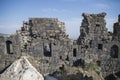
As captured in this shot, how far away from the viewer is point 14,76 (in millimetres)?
15047

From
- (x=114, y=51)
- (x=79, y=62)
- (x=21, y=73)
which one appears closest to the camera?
(x=21, y=73)

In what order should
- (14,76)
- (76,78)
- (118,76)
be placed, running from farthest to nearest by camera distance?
1. (118,76)
2. (76,78)
3. (14,76)

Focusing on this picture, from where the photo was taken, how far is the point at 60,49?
25453 millimetres

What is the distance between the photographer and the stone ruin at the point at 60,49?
2494cm

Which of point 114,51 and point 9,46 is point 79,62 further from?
point 9,46

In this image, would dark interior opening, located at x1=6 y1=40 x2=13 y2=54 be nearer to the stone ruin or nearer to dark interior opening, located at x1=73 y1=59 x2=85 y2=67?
the stone ruin

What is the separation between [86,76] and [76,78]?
37.4 inches

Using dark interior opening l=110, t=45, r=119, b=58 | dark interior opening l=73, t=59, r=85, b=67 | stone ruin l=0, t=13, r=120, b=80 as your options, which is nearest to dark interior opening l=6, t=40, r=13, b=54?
stone ruin l=0, t=13, r=120, b=80

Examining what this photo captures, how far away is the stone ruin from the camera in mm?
24942

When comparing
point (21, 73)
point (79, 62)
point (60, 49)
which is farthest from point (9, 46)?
point (21, 73)

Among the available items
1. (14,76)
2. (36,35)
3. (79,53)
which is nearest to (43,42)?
(36,35)

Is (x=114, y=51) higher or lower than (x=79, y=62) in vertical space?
higher

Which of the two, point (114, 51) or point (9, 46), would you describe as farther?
point (9, 46)

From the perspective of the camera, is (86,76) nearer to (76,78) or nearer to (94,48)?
(76,78)
